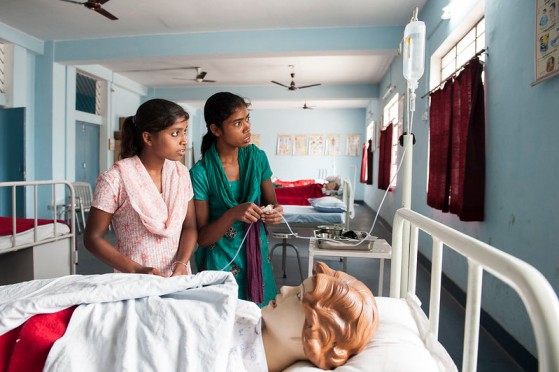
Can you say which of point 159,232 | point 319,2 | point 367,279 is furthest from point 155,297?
point 319,2

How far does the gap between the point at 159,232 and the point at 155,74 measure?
714 centimetres

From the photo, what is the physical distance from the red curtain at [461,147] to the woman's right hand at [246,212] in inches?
74.9

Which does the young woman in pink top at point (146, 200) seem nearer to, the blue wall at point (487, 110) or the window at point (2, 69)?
the blue wall at point (487, 110)

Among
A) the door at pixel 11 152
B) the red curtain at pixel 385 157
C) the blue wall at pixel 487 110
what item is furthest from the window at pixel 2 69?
the red curtain at pixel 385 157

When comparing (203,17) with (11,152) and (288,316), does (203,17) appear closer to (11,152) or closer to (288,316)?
(11,152)

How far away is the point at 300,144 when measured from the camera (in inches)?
447

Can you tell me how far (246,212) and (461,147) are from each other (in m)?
2.10

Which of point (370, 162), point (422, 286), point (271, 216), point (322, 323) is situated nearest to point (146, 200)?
point (271, 216)

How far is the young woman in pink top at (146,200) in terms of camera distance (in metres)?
1.19

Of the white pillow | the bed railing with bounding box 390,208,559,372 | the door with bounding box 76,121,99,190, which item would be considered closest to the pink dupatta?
the bed railing with bounding box 390,208,559,372

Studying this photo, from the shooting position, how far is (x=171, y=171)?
4.43 ft

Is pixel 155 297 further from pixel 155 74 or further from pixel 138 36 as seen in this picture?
pixel 155 74

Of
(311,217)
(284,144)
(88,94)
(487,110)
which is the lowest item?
(311,217)

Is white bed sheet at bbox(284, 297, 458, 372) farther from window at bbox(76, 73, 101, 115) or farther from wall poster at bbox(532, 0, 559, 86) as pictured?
window at bbox(76, 73, 101, 115)
